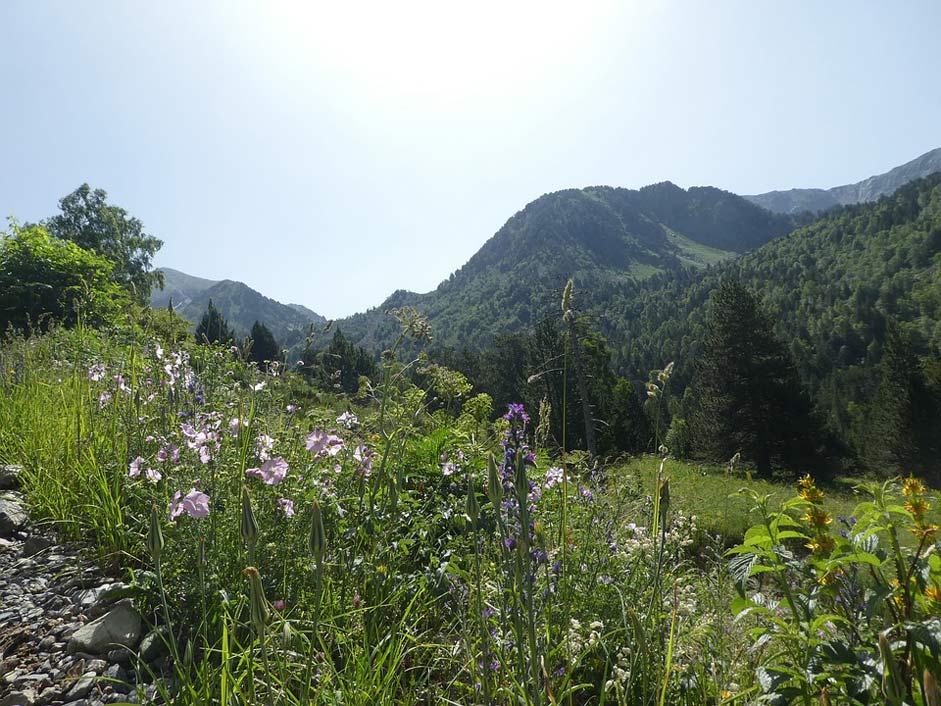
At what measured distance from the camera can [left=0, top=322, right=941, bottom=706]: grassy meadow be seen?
1387 millimetres

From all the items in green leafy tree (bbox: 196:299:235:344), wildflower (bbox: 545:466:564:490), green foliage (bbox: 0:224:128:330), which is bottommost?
wildflower (bbox: 545:466:564:490)

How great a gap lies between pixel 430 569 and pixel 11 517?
2.43m

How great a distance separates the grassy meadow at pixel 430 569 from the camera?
4.55ft

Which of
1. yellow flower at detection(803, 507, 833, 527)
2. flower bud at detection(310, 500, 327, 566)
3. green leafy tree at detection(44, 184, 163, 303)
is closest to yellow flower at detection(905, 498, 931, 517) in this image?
yellow flower at detection(803, 507, 833, 527)

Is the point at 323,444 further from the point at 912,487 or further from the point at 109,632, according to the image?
the point at 912,487

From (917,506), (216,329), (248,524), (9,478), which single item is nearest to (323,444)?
(248,524)

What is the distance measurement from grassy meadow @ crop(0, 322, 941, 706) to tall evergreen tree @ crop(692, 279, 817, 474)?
2515cm

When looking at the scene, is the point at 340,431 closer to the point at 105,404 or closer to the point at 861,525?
the point at 105,404

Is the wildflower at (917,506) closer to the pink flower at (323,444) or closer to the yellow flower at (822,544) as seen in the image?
the yellow flower at (822,544)

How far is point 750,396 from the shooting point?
25.7m

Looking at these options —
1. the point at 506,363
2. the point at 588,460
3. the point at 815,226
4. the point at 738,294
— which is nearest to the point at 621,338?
the point at 815,226

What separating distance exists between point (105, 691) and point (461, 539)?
1546 millimetres

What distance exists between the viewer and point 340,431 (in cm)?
303

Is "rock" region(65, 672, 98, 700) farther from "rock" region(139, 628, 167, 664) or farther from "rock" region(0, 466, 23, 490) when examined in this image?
"rock" region(0, 466, 23, 490)
